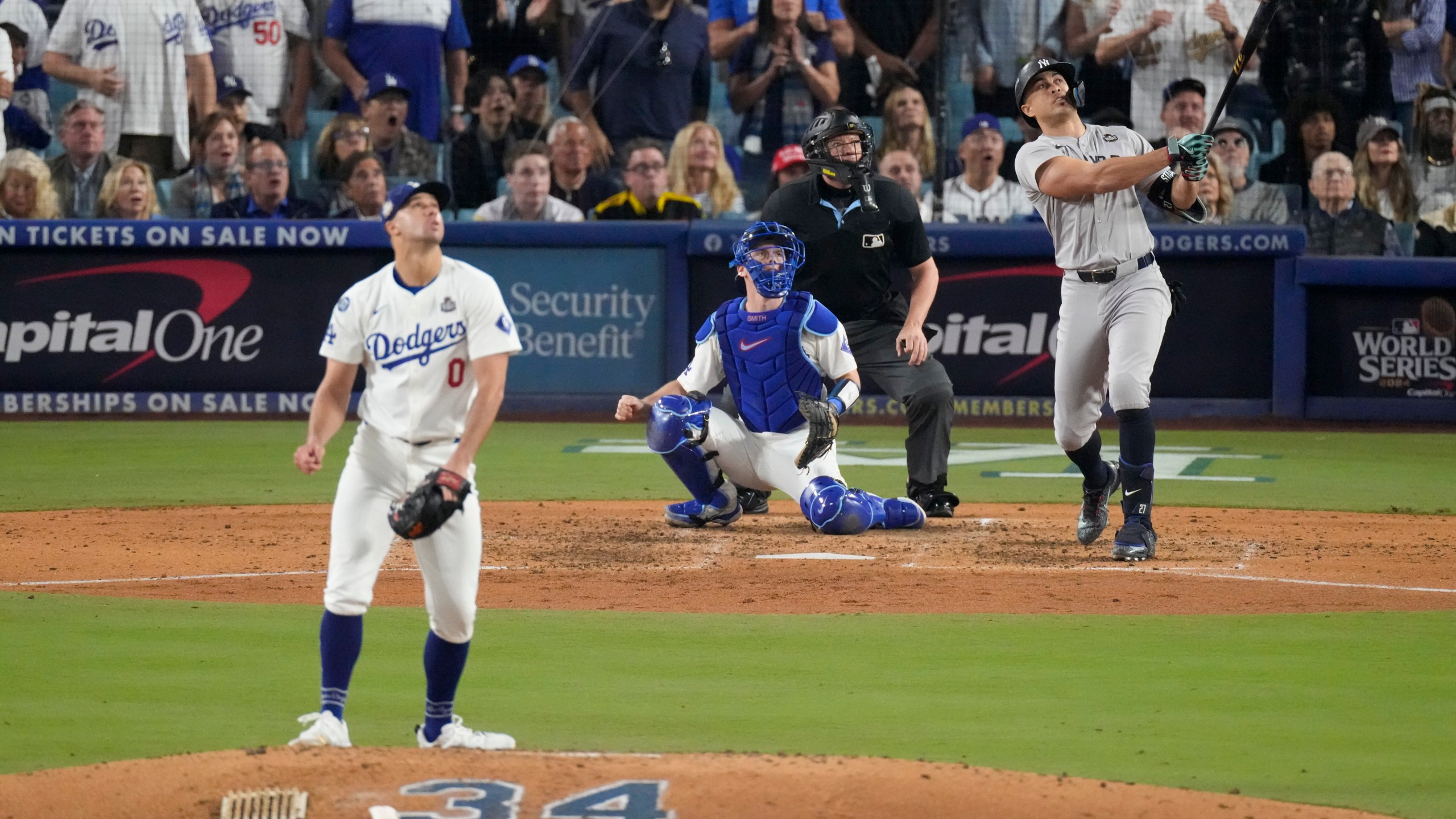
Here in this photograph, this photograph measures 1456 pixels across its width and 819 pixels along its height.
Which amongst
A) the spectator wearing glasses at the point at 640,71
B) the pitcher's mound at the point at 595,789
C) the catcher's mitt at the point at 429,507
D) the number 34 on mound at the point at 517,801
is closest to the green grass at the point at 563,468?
the spectator wearing glasses at the point at 640,71

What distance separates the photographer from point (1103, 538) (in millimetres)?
8406

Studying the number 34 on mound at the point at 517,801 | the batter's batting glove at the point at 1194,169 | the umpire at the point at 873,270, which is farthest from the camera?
the umpire at the point at 873,270

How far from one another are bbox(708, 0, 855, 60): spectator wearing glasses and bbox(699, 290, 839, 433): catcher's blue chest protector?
229 inches

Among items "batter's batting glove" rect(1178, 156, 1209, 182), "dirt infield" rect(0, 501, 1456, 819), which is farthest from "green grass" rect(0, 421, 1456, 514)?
"batter's batting glove" rect(1178, 156, 1209, 182)

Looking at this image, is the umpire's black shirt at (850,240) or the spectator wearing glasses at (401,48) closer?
the umpire's black shirt at (850,240)

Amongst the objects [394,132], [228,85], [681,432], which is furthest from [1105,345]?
[228,85]

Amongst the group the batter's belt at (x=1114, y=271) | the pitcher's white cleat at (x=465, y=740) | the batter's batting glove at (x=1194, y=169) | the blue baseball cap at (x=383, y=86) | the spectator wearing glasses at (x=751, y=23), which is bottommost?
the pitcher's white cleat at (x=465, y=740)

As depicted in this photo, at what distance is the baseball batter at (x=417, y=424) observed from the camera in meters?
4.53

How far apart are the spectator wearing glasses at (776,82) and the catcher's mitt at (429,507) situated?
31.4 feet

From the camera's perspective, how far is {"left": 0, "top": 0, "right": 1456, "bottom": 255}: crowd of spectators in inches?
521

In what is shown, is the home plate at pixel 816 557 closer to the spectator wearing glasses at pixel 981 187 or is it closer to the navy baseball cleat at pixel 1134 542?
the navy baseball cleat at pixel 1134 542

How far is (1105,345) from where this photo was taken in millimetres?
7672

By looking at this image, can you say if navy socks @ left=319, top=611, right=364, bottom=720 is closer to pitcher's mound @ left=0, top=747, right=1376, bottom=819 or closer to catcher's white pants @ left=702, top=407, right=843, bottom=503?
pitcher's mound @ left=0, top=747, right=1376, bottom=819

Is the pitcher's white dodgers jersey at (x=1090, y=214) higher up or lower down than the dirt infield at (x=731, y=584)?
higher up
